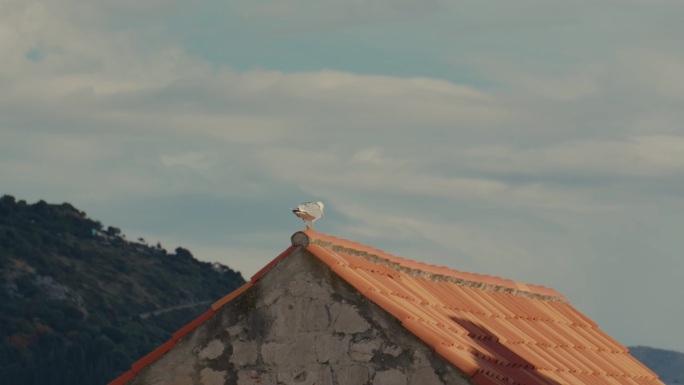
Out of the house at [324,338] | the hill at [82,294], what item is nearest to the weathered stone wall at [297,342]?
the house at [324,338]

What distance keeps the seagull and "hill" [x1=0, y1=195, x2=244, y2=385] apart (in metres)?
68.0

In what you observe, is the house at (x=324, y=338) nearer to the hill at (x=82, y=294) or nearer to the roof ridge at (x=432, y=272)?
the roof ridge at (x=432, y=272)

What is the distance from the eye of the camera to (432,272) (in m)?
17.0

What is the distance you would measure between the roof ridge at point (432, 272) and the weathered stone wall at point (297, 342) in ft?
1.65

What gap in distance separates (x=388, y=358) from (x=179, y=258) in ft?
324

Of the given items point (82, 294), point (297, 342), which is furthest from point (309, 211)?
point (82, 294)

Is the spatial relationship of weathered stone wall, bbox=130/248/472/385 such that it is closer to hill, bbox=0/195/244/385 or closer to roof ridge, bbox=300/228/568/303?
roof ridge, bbox=300/228/568/303

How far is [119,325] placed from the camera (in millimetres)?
93125

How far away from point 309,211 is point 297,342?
4.58 feet

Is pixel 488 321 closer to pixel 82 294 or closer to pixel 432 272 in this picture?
pixel 432 272

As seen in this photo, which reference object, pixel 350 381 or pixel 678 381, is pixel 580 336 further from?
pixel 678 381

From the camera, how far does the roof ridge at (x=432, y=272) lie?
1485 centimetres

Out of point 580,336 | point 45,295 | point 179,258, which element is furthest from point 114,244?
point 580,336

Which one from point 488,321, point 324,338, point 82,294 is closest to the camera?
point 324,338
